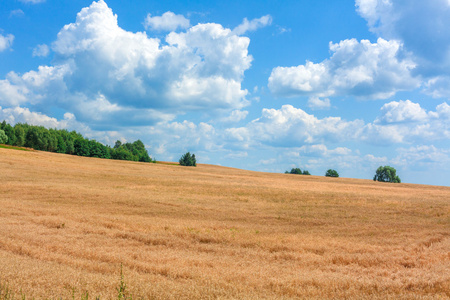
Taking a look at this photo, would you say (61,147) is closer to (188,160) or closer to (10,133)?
(10,133)

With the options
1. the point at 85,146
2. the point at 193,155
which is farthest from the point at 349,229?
the point at 85,146

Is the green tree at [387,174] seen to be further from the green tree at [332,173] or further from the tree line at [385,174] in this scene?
the green tree at [332,173]

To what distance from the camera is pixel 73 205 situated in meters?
24.7

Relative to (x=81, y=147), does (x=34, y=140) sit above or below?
above

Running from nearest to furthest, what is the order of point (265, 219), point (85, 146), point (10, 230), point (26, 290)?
point (26, 290) < point (10, 230) < point (265, 219) < point (85, 146)

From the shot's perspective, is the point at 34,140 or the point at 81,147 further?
the point at 81,147

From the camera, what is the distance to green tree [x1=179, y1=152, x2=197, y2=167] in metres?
126

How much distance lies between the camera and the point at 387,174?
434 ft

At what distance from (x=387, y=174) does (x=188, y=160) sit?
247 ft

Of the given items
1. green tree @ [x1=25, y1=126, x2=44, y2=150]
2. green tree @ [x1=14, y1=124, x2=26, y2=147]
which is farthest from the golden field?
green tree @ [x1=14, y1=124, x2=26, y2=147]

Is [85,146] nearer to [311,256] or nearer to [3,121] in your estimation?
Result: [3,121]

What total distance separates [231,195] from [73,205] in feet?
51.1

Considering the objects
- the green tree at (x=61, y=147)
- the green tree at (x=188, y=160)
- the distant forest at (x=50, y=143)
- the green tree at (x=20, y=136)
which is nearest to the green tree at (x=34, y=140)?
the distant forest at (x=50, y=143)

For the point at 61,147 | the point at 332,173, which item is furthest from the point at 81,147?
the point at 332,173
